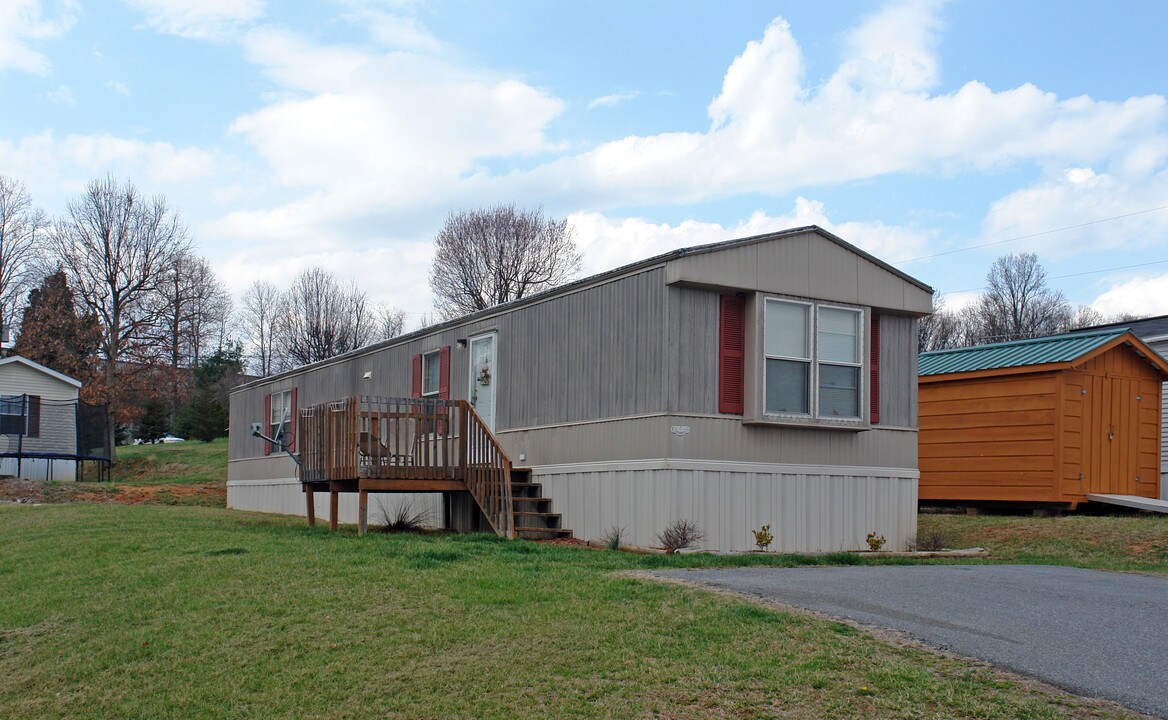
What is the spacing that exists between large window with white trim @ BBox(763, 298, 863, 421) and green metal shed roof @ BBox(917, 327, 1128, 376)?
Result: 494cm

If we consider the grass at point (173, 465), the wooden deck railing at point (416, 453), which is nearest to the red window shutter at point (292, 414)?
the wooden deck railing at point (416, 453)

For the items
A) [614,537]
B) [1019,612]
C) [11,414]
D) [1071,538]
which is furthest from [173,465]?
[1019,612]

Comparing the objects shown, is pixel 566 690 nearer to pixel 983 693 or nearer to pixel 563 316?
pixel 983 693

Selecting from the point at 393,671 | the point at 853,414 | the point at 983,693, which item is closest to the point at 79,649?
the point at 393,671

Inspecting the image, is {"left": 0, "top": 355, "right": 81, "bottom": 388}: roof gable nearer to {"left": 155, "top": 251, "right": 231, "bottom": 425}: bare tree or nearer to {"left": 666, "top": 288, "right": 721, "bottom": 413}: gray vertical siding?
{"left": 155, "top": 251, "right": 231, "bottom": 425}: bare tree

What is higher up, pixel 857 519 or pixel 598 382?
pixel 598 382

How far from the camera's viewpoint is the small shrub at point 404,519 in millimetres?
14633

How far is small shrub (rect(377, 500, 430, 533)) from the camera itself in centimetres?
1463

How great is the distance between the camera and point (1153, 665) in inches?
245

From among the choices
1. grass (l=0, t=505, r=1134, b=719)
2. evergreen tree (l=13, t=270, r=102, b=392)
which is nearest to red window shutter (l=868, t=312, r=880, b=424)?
grass (l=0, t=505, r=1134, b=719)

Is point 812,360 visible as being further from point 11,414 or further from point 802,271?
point 11,414

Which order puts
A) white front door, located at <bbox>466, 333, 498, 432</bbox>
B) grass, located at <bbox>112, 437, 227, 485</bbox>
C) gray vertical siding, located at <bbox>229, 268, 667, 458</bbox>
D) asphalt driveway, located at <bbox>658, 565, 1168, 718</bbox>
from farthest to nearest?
grass, located at <bbox>112, 437, 227, 485</bbox> → white front door, located at <bbox>466, 333, 498, 432</bbox> → gray vertical siding, located at <bbox>229, 268, 667, 458</bbox> → asphalt driveway, located at <bbox>658, 565, 1168, 718</bbox>

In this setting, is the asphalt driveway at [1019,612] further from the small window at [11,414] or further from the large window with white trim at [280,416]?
the small window at [11,414]

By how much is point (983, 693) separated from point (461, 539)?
7419 millimetres
